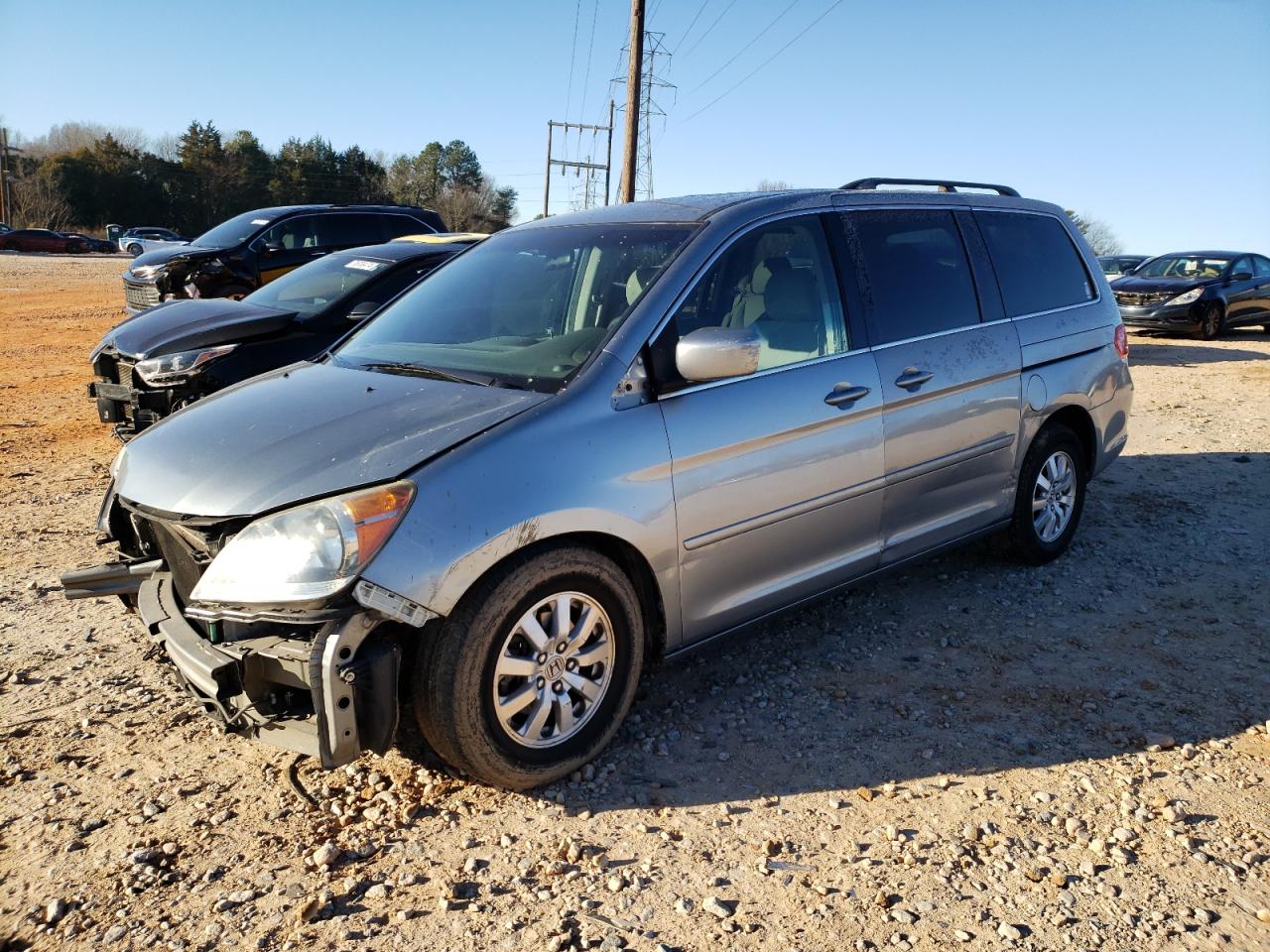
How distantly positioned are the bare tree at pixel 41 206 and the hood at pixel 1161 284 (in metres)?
62.4

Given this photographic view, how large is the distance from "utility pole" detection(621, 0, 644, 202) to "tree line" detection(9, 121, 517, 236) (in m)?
44.6

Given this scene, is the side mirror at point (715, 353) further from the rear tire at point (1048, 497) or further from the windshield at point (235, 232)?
the windshield at point (235, 232)

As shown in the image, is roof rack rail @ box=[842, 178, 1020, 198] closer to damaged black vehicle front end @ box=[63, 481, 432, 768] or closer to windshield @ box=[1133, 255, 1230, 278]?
damaged black vehicle front end @ box=[63, 481, 432, 768]

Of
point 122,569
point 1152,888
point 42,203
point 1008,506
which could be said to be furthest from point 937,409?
point 42,203

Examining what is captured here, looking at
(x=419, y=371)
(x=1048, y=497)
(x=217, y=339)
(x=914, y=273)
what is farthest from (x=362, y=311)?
(x=1048, y=497)

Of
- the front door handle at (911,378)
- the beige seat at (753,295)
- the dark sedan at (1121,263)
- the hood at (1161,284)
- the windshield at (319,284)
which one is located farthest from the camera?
the dark sedan at (1121,263)

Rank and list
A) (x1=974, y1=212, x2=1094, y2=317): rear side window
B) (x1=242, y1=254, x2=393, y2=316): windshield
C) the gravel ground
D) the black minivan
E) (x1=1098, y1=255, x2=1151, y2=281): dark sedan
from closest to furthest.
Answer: the gravel ground → (x1=974, y1=212, x2=1094, y2=317): rear side window → (x1=242, y1=254, x2=393, y2=316): windshield → the black minivan → (x1=1098, y1=255, x2=1151, y2=281): dark sedan

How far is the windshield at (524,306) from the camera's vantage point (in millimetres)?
3553

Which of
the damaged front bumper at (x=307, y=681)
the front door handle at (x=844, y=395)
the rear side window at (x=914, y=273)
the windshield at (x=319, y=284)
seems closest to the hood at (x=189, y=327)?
the windshield at (x=319, y=284)

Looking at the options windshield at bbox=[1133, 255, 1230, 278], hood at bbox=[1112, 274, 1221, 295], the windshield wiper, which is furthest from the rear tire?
windshield at bbox=[1133, 255, 1230, 278]

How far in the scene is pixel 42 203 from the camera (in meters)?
60.9

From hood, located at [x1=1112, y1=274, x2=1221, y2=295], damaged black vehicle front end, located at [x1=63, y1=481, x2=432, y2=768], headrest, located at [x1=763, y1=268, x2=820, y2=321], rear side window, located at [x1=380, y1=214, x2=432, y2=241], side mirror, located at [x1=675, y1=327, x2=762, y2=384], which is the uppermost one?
rear side window, located at [x1=380, y1=214, x2=432, y2=241]

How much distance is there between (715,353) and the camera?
10.9ft

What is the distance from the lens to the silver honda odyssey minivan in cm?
282
